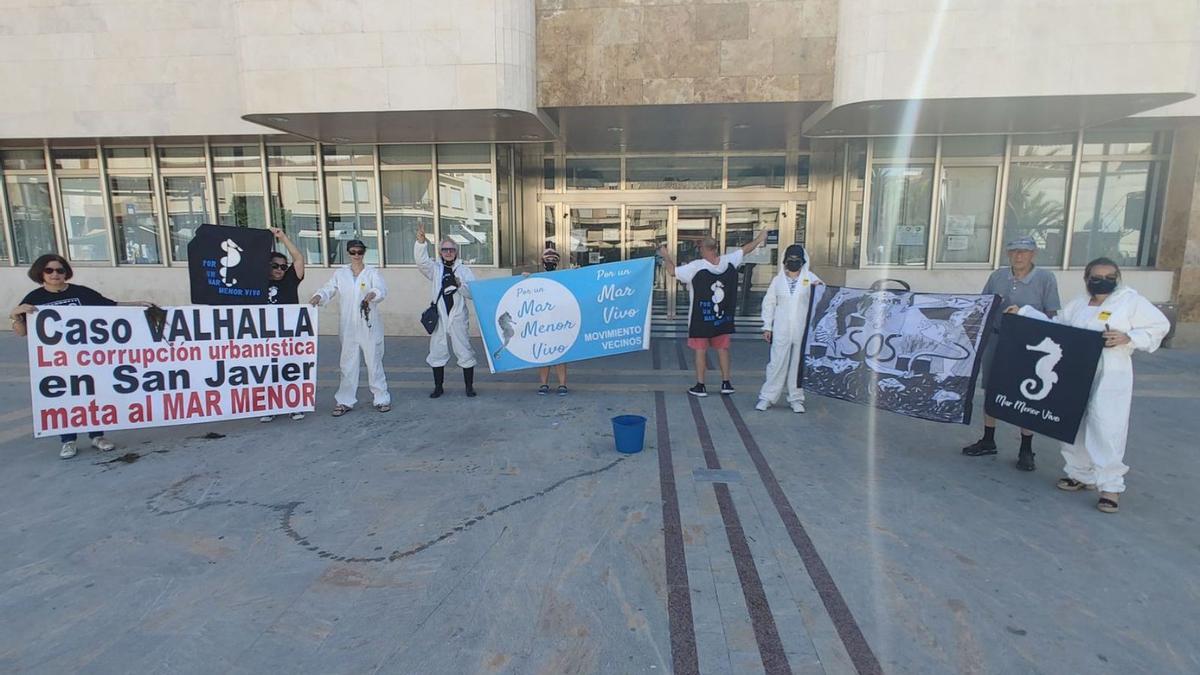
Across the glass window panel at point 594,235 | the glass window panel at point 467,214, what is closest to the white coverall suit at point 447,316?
the glass window panel at point 467,214

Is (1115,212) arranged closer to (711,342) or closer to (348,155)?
(711,342)

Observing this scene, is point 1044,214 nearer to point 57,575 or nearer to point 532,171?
point 532,171

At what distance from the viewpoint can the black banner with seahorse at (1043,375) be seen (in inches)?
170

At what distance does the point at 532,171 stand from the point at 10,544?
1055 cm

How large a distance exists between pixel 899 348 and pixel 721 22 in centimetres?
544

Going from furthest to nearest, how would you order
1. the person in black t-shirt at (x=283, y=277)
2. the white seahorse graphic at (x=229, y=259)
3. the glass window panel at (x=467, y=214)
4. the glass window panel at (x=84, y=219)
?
the glass window panel at (x=84, y=219), the glass window panel at (x=467, y=214), the person in black t-shirt at (x=283, y=277), the white seahorse graphic at (x=229, y=259)

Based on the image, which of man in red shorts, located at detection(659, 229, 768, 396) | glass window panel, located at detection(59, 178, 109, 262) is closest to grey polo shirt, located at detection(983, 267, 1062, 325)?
man in red shorts, located at detection(659, 229, 768, 396)

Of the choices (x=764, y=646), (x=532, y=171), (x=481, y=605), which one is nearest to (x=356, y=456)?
(x=481, y=605)

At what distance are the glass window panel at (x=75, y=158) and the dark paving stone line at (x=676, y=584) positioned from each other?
1324 centimetres

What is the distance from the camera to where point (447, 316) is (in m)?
6.95

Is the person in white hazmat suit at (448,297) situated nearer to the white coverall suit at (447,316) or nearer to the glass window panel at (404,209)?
the white coverall suit at (447,316)

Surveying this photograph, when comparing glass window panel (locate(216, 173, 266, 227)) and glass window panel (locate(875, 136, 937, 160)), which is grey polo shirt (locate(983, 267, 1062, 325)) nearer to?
glass window panel (locate(875, 136, 937, 160))

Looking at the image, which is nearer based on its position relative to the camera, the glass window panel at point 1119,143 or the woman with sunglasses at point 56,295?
the woman with sunglasses at point 56,295

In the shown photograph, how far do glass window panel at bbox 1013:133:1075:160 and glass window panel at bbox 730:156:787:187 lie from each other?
404cm
